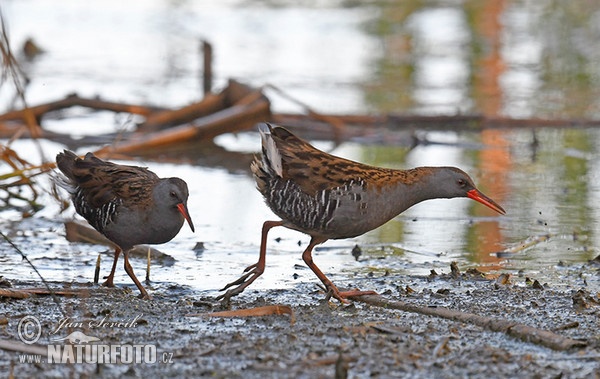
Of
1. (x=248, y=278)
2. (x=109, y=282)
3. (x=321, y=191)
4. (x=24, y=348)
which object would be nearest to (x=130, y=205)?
(x=109, y=282)

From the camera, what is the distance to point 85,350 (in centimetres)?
511

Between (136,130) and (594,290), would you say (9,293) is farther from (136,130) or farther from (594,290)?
(136,130)

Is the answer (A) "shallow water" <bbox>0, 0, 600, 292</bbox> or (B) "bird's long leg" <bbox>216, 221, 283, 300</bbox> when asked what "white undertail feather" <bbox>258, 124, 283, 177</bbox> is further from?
(A) "shallow water" <bbox>0, 0, 600, 292</bbox>

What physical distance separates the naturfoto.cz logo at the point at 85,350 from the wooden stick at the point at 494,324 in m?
1.47

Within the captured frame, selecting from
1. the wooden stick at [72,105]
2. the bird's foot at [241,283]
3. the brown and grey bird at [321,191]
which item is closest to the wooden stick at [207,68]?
the wooden stick at [72,105]

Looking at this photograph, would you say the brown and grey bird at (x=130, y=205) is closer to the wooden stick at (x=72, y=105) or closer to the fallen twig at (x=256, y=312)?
the fallen twig at (x=256, y=312)

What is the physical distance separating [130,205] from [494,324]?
7.56 feet

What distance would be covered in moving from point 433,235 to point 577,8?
15246mm

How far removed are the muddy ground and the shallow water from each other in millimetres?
526

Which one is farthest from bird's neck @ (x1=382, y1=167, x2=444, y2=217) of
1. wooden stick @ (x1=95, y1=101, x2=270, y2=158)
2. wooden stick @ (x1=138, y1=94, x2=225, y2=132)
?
wooden stick @ (x1=138, y1=94, x2=225, y2=132)

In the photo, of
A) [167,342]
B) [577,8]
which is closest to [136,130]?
[167,342]

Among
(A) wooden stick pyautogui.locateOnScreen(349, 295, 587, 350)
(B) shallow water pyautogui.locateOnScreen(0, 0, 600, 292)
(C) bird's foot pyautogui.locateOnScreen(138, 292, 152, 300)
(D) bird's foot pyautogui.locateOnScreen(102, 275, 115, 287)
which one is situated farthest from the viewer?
(B) shallow water pyautogui.locateOnScreen(0, 0, 600, 292)

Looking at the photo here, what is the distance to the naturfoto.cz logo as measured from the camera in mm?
5004

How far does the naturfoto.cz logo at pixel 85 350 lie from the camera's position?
5.00 m
